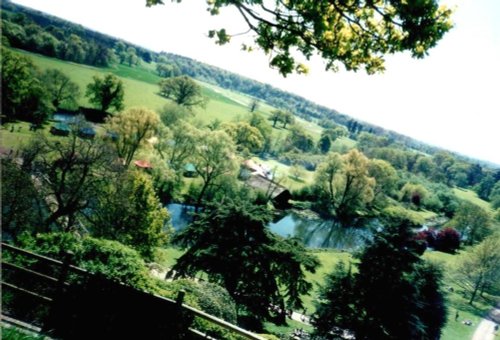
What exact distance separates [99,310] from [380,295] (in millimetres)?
15302

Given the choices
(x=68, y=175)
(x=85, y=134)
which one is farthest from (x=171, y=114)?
(x=68, y=175)

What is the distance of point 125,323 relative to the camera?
8.01 meters

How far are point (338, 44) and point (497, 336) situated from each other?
3909 centimetres

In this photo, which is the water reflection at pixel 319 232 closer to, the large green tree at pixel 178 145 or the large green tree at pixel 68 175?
the large green tree at pixel 178 145

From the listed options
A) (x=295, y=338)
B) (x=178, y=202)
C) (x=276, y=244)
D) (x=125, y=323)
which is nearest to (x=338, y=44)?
(x=125, y=323)

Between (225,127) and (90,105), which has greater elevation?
(225,127)

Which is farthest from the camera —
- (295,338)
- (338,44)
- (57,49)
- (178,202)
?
(57,49)

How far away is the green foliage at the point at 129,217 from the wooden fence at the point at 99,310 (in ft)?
49.0

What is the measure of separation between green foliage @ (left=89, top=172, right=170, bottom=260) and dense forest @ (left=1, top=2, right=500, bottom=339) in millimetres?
89

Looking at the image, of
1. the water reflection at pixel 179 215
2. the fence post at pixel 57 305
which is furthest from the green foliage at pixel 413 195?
the fence post at pixel 57 305

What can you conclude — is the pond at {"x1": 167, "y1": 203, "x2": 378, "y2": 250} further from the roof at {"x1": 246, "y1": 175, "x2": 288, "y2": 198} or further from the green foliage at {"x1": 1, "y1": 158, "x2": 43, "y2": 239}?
the green foliage at {"x1": 1, "y1": 158, "x2": 43, "y2": 239}

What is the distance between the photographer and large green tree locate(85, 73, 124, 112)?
6969 centimetres

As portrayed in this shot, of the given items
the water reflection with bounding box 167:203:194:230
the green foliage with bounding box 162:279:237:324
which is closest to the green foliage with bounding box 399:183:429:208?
the water reflection with bounding box 167:203:194:230

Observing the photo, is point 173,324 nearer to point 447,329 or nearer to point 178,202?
point 447,329
